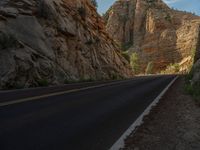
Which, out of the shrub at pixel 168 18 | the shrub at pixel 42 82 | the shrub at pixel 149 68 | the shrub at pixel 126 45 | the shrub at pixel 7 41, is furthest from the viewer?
the shrub at pixel 126 45

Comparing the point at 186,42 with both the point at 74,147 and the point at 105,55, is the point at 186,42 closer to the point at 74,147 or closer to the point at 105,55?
the point at 105,55

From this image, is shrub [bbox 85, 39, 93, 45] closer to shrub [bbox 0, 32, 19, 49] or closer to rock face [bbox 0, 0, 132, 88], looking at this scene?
rock face [bbox 0, 0, 132, 88]

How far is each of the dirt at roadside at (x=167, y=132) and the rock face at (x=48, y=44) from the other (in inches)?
514

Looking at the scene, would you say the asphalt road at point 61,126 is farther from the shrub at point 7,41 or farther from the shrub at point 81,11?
the shrub at point 81,11

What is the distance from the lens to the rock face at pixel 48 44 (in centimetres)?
2319

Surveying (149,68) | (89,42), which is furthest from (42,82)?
(149,68)

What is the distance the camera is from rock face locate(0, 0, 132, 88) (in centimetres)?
2319

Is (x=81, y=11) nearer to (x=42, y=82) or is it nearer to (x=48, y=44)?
(x=48, y=44)

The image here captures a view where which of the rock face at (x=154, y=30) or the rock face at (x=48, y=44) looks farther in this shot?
the rock face at (x=154, y=30)

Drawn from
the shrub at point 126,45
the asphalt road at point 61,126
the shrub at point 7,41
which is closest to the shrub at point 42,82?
the shrub at point 7,41

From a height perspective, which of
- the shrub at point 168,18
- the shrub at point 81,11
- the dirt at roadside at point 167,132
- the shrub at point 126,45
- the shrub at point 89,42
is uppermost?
the shrub at point 168,18

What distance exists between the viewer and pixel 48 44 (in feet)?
98.8

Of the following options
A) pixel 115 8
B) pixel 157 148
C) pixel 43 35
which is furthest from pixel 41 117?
pixel 115 8

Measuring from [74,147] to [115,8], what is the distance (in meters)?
150
